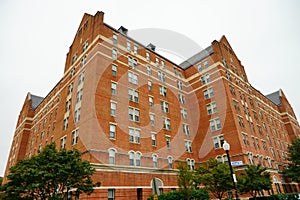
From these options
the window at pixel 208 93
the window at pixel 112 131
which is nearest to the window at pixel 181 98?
the window at pixel 208 93

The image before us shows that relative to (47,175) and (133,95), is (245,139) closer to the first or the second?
(133,95)

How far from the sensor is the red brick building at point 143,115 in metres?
24.8

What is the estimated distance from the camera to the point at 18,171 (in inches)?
590

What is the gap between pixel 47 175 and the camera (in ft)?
47.7

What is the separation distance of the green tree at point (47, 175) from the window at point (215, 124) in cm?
2516

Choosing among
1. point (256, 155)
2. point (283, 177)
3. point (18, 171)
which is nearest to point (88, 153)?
point (18, 171)

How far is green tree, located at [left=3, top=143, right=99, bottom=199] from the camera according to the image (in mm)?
14641

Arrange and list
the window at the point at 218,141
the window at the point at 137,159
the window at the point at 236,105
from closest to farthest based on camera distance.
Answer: the window at the point at 137,159
the window at the point at 218,141
the window at the point at 236,105

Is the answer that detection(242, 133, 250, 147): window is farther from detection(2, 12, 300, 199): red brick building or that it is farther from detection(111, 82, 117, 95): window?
detection(111, 82, 117, 95): window

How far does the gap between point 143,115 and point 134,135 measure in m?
3.92

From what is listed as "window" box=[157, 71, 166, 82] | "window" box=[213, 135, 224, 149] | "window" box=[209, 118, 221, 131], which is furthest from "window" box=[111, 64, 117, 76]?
"window" box=[213, 135, 224, 149]

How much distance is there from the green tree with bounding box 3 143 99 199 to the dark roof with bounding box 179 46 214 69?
3389 cm

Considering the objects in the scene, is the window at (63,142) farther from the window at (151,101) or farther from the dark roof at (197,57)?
the dark roof at (197,57)

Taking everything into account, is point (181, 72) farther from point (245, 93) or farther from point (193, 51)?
point (245, 93)
